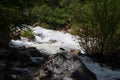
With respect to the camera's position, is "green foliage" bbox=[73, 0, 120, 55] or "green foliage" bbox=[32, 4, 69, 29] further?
"green foliage" bbox=[32, 4, 69, 29]

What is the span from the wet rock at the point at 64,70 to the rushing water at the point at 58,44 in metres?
3.67

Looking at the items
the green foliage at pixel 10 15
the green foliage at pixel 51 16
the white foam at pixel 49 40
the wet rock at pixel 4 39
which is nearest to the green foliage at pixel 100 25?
the wet rock at pixel 4 39

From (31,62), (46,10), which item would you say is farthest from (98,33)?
(46,10)

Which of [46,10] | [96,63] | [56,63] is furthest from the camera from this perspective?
[46,10]

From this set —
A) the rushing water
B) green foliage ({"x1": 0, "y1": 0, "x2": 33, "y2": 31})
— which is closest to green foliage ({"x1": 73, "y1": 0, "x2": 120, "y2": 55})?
Result: the rushing water

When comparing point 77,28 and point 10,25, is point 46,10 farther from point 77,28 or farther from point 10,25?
point 10,25

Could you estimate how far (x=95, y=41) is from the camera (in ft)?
62.0

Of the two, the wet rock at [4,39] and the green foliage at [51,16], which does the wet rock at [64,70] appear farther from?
the green foliage at [51,16]

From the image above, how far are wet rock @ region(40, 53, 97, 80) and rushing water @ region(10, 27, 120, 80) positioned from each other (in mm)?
3666

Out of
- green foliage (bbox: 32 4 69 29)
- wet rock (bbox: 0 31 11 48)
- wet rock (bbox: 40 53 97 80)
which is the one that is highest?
wet rock (bbox: 40 53 97 80)

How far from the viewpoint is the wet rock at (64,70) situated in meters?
10.4

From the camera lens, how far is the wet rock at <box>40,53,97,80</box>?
1039 cm

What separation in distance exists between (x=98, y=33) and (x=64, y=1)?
20077 millimetres

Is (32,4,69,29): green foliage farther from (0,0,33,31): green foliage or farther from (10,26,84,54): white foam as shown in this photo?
(0,0,33,31): green foliage
